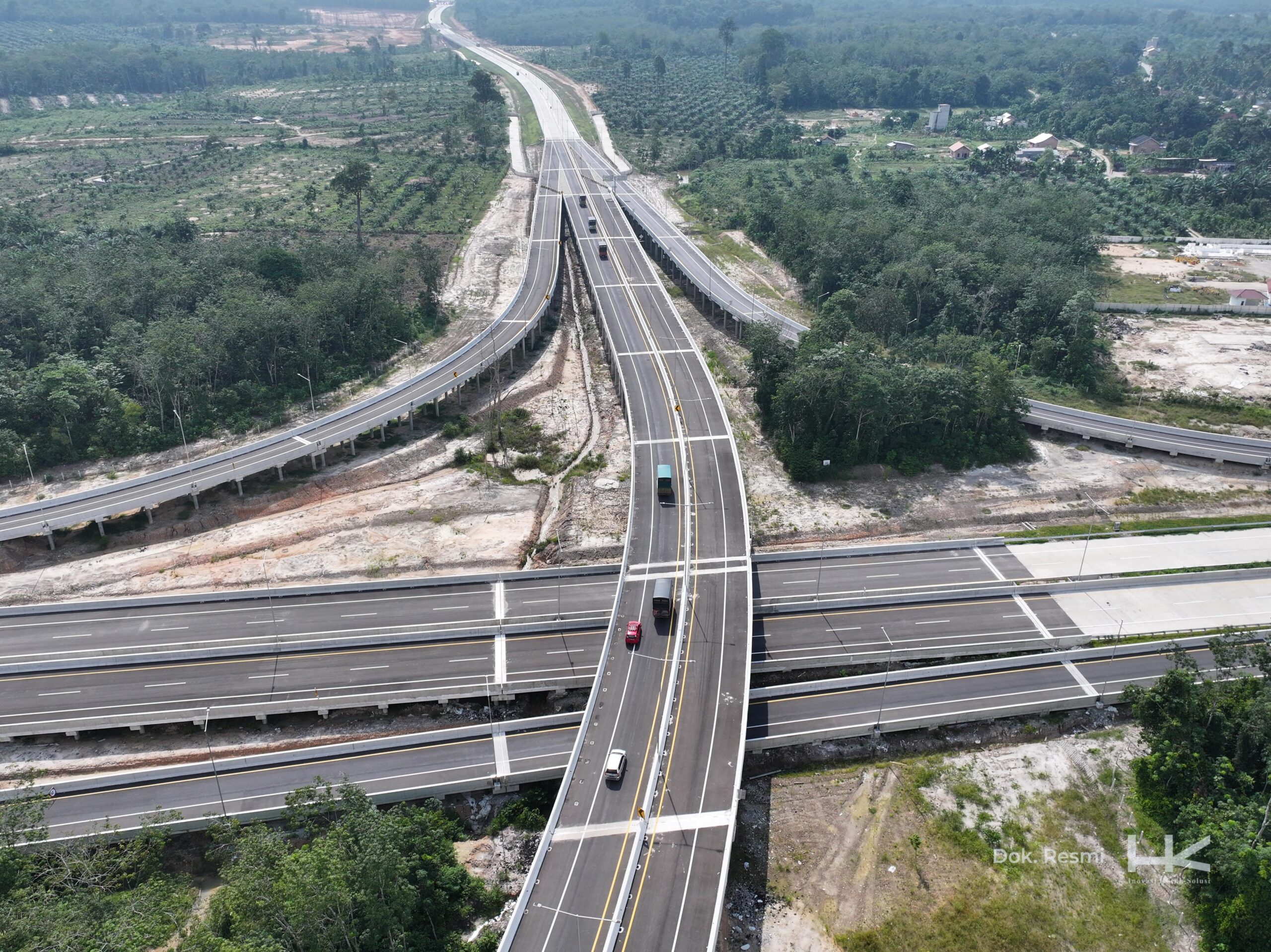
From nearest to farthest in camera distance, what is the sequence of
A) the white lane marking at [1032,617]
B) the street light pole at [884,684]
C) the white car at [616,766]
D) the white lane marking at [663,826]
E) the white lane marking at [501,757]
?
the white lane marking at [663,826] < the white car at [616,766] < the white lane marking at [501,757] < the street light pole at [884,684] < the white lane marking at [1032,617]

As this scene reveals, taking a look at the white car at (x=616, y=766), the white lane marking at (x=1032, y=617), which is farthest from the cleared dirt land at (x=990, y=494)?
the white car at (x=616, y=766)

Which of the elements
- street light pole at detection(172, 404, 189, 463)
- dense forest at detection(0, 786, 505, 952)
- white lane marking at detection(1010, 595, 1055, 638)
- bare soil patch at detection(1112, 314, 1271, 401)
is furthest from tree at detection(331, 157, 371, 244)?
bare soil patch at detection(1112, 314, 1271, 401)

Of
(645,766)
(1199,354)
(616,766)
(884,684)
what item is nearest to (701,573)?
(884,684)

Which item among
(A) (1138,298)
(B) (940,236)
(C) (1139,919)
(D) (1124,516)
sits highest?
(B) (940,236)

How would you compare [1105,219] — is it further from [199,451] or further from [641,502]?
[199,451]

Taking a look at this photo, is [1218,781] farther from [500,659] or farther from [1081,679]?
[500,659]

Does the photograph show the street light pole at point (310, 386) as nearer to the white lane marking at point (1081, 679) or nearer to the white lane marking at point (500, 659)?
the white lane marking at point (500, 659)

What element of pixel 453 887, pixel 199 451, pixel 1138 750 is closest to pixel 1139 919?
pixel 1138 750
